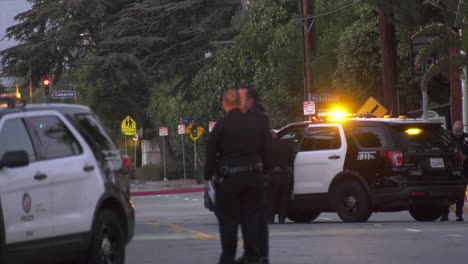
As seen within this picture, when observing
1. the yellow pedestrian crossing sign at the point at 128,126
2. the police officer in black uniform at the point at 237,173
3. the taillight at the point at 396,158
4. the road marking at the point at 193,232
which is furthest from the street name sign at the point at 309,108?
the police officer in black uniform at the point at 237,173

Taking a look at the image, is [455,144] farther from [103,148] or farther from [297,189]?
[103,148]

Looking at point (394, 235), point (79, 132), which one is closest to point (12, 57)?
point (394, 235)

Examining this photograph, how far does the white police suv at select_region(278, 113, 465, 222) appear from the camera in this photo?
22.4m

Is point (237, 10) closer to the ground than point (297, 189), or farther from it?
farther from it

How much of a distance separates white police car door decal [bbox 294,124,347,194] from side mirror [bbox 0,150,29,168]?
11824 millimetres

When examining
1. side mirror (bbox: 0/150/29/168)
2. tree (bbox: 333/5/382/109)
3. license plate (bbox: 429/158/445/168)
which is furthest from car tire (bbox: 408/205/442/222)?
tree (bbox: 333/5/382/109)

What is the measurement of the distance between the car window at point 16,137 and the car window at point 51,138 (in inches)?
3.9

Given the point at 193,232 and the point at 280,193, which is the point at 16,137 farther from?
the point at 280,193

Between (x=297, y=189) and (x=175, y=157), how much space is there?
162ft

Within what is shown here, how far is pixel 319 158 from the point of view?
23.3 metres

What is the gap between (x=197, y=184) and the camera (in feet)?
193

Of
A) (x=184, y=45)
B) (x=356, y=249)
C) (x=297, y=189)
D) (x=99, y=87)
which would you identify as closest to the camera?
(x=356, y=249)

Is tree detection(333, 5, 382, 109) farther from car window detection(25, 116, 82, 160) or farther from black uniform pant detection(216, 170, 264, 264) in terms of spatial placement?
black uniform pant detection(216, 170, 264, 264)

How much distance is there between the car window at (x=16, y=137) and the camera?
473 inches
